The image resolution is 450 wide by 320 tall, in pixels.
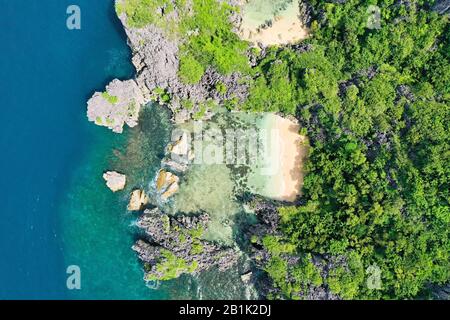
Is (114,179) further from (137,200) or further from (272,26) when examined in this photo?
(272,26)

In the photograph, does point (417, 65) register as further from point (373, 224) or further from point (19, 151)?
point (19, 151)

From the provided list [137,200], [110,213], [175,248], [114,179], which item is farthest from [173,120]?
[175,248]

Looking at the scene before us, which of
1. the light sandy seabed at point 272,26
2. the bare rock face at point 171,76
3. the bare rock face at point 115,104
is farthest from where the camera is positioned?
the light sandy seabed at point 272,26

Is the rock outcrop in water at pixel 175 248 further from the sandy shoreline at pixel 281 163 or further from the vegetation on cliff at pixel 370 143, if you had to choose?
the sandy shoreline at pixel 281 163

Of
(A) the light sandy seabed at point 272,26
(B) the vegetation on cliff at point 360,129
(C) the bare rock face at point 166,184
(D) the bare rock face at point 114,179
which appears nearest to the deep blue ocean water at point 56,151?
(D) the bare rock face at point 114,179
